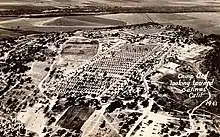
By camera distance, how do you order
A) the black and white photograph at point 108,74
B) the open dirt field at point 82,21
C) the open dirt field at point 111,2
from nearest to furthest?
the black and white photograph at point 108,74 < the open dirt field at point 82,21 < the open dirt field at point 111,2

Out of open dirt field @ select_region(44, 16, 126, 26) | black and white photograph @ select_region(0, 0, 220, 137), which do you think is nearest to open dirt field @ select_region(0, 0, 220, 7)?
black and white photograph @ select_region(0, 0, 220, 137)

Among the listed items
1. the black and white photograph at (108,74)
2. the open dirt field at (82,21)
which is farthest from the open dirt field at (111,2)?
the open dirt field at (82,21)

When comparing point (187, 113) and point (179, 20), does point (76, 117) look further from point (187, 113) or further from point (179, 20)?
point (179, 20)

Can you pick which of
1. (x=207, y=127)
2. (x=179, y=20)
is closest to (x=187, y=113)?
(x=207, y=127)

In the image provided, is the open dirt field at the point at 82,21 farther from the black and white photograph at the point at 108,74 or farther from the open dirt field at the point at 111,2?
the open dirt field at the point at 111,2

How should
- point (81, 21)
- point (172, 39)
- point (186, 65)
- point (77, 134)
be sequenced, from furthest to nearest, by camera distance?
1. point (81, 21)
2. point (172, 39)
3. point (186, 65)
4. point (77, 134)

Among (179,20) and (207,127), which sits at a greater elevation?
(179,20)

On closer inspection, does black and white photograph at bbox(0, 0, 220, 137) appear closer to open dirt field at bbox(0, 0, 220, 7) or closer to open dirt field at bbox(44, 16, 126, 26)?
open dirt field at bbox(44, 16, 126, 26)

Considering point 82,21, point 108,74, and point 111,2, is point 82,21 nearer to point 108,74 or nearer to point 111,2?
point 111,2
